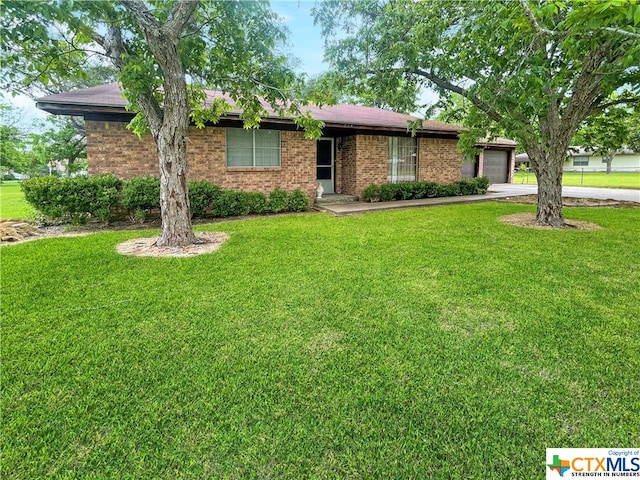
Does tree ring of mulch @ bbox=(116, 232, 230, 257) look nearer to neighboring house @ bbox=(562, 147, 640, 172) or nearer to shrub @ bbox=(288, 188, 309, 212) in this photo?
shrub @ bbox=(288, 188, 309, 212)

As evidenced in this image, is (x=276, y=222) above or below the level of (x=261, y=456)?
above

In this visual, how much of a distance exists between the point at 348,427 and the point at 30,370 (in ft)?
7.85

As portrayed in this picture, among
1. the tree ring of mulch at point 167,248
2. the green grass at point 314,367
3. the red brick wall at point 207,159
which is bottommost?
the green grass at point 314,367

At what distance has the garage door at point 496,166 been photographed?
21.9 m

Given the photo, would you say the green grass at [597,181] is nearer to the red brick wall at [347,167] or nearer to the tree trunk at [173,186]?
the red brick wall at [347,167]

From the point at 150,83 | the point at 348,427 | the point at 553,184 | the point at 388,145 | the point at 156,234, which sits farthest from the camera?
the point at 388,145

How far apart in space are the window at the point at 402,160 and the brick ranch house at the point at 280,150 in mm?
36

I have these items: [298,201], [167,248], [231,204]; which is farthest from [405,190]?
[167,248]

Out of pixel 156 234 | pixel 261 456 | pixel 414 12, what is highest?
pixel 414 12

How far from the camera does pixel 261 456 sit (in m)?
1.90

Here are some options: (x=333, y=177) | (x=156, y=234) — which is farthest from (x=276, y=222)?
(x=333, y=177)

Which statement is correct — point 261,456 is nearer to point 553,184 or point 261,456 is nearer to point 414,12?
point 553,184

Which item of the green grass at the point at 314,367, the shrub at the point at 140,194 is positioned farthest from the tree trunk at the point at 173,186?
the shrub at the point at 140,194

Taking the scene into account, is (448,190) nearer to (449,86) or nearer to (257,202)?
(449,86)
